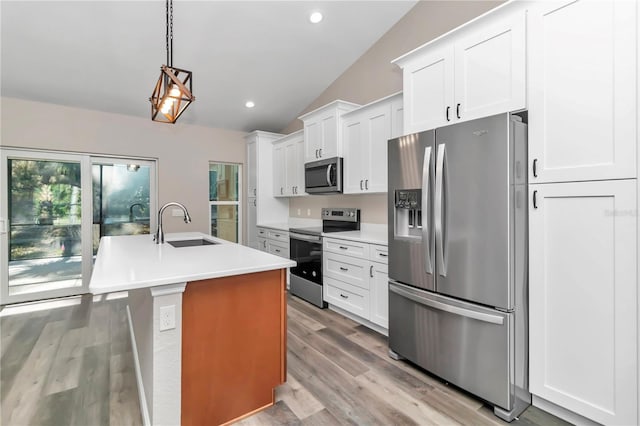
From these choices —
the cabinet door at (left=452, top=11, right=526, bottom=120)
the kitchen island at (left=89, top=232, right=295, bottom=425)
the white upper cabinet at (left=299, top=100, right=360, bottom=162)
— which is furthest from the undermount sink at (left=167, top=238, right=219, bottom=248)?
the cabinet door at (left=452, top=11, right=526, bottom=120)

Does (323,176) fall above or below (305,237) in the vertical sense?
above

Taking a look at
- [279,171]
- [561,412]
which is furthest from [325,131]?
[561,412]

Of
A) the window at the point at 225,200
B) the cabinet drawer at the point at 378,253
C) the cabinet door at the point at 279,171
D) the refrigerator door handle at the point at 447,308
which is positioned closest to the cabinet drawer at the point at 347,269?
the cabinet drawer at the point at 378,253

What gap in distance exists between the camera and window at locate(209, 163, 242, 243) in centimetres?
523

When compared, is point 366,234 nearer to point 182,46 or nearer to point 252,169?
point 252,169

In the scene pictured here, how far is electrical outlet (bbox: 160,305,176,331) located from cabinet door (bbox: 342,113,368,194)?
7.88ft

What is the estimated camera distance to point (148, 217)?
4.72 meters

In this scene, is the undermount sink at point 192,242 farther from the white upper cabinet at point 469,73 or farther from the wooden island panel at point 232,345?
the white upper cabinet at point 469,73

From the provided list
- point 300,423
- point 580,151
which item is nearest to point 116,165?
point 300,423

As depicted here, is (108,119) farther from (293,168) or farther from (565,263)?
(565,263)

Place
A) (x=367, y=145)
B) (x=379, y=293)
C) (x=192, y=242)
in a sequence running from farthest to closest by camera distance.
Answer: (x=367, y=145), (x=192, y=242), (x=379, y=293)

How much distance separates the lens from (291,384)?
216 cm

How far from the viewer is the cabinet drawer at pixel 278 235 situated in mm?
4332

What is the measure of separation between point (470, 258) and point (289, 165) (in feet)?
11.3
